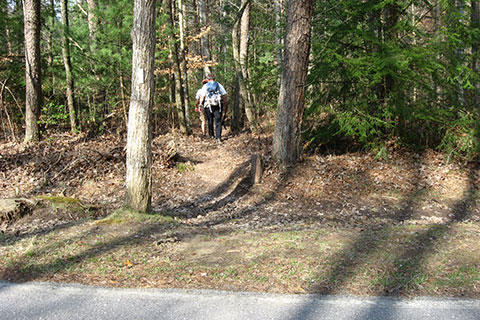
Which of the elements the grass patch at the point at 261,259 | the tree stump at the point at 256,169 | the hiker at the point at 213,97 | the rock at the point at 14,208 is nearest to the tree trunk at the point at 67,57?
the hiker at the point at 213,97

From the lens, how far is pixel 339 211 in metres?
8.22

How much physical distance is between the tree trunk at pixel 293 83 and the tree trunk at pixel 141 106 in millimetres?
4344

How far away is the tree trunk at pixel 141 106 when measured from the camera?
19.6ft

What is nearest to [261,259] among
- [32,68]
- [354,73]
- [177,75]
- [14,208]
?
[14,208]

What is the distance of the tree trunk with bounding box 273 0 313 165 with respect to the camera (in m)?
9.21

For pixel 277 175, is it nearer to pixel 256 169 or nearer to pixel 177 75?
pixel 256 169

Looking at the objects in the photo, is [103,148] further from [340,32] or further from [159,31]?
[340,32]

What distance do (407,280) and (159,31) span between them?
12.0 metres

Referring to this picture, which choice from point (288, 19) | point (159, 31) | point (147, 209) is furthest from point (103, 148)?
point (288, 19)

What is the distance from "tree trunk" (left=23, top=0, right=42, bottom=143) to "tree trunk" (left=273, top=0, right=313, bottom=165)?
8.05 metres

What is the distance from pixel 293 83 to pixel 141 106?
4673 mm

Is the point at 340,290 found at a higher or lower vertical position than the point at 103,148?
lower

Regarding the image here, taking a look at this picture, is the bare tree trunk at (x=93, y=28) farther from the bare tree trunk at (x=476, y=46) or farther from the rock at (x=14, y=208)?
the bare tree trunk at (x=476, y=46)

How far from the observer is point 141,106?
6.06 meters
